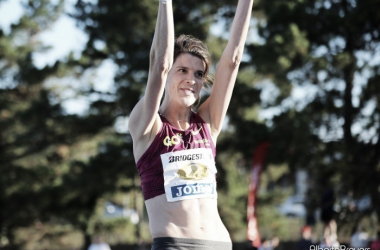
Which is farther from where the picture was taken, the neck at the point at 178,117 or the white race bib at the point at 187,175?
the neck at the point at 178,117

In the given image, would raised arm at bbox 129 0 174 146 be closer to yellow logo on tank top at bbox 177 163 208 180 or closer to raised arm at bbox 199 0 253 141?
yellow logo on tank top at bbox 177 163 208 180

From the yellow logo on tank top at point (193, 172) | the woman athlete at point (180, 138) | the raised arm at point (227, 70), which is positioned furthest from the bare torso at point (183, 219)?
the raised arm at point (227, 70)

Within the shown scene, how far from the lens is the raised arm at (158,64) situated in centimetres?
303

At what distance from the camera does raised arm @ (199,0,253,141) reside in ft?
11.3

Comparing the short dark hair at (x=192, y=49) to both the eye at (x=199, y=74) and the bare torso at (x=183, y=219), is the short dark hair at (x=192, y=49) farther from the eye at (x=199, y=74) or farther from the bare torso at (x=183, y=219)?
the bare torso at (x=183, y=219)

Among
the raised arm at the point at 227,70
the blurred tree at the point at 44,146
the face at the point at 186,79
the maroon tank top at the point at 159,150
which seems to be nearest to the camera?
the maroon tank top at the point at 159,150

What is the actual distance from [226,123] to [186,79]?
70.9ft

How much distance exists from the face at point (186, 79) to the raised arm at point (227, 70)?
0.53 feet

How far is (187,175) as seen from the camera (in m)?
3.19

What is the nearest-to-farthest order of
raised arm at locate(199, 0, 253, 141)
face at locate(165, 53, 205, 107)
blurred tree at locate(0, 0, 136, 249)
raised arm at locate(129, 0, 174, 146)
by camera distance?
raised arm at locate(129, 0, 174, 146) → face at locate(165, 53, 205, 107) → raised arm at locate(199, 0, 253, 141) → blurred tree at locate(0, 0, 136, 249)

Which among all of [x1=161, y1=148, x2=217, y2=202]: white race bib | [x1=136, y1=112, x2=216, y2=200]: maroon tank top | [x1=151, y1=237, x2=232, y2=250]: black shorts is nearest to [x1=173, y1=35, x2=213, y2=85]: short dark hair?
[x1=136, y1=112, x2=216, y2=200]: maroon tank top

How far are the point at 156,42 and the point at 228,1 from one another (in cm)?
2234

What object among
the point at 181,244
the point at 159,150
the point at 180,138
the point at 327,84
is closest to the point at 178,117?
the point at 180,138

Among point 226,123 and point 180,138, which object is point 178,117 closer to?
point 180,138
